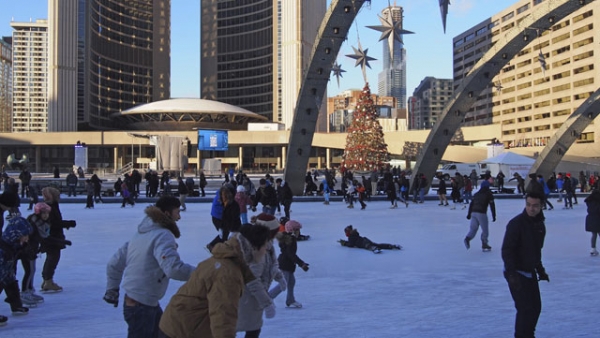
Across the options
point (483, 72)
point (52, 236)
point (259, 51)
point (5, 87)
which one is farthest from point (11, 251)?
point (5, 87)

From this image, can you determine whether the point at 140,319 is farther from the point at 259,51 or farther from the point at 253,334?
the point at 259,51

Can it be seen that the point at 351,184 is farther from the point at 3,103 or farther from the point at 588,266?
the point at 3,103

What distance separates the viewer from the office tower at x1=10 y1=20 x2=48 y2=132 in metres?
145

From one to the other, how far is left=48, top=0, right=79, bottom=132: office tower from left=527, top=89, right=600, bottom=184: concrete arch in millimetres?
72941

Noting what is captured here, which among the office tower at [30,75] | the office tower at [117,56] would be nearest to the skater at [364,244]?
the office tower at [117,56]

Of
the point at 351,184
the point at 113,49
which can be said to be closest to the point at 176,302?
the point at 351,184

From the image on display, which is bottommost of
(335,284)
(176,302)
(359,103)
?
(335,284)

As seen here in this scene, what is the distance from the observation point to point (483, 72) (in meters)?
23.5

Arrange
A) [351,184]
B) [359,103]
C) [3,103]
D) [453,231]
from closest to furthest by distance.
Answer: [453,231]
[351,184]
[359,103]
[3,103]

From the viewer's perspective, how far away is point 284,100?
91.5 m

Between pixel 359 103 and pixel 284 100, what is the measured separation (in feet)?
151

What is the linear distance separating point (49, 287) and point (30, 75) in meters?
156

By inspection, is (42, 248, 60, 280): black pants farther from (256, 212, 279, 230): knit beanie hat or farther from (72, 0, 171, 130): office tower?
(72, 0, 171, 130): office tower

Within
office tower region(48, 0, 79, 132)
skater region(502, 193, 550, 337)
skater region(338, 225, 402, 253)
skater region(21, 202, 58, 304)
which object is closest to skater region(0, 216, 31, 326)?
skater region(21, 202, 58, 304)
